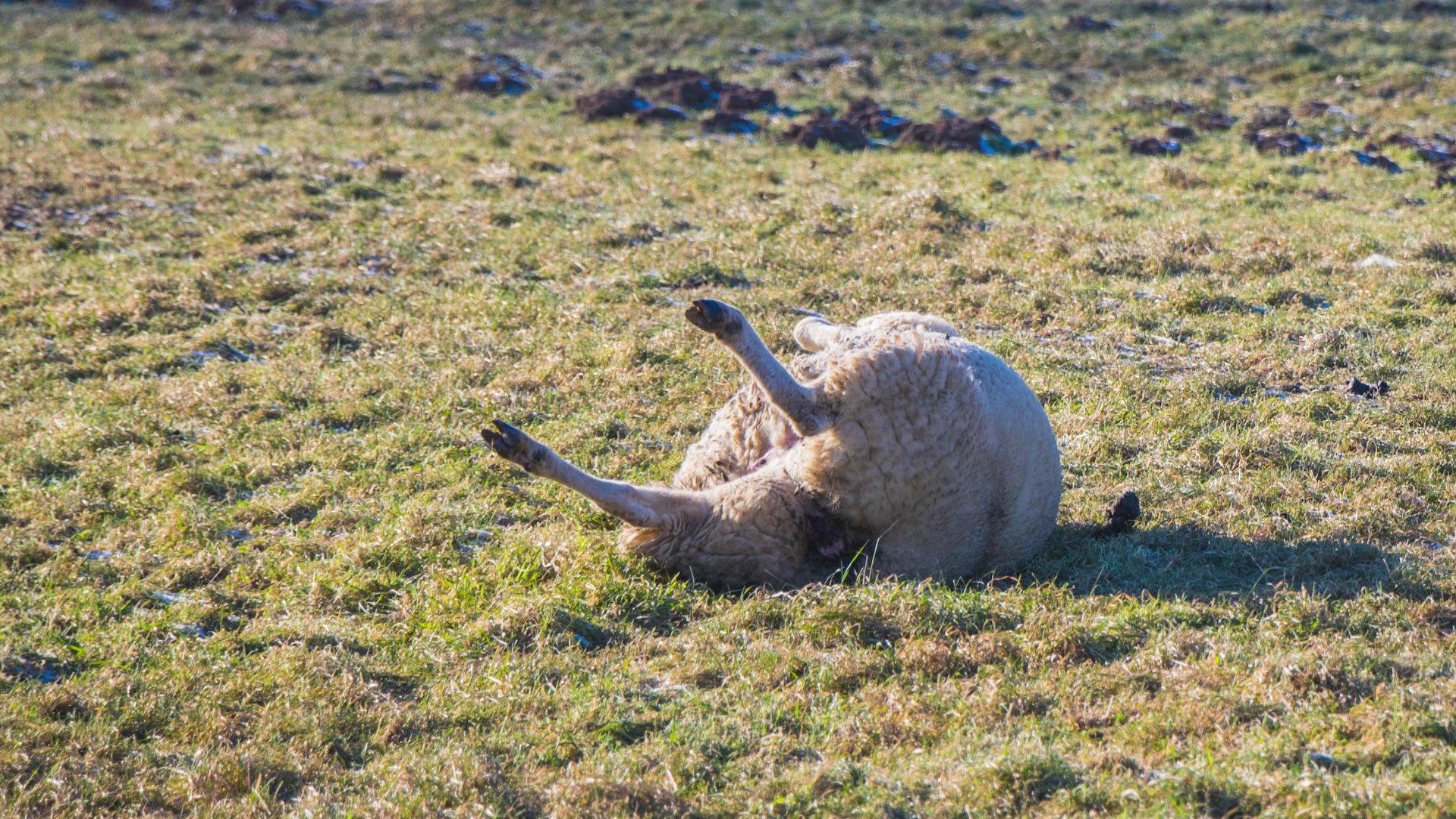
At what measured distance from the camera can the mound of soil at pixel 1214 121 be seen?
16875 millimetres

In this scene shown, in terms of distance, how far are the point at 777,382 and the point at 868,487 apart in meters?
0.58

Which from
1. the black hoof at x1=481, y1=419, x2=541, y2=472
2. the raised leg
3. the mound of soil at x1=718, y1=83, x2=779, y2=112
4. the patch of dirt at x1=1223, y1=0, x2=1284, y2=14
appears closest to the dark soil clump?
the mound of soil at x1=718, y1=83, x2=779, y2=112

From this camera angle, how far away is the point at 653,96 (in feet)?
62.1

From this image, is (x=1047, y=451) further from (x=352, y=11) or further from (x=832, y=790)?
(x=352, y=11)

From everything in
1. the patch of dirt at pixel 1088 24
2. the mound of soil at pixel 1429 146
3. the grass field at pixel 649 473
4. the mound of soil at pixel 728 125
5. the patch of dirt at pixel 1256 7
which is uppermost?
the patch of dirt at pixel 1256 7

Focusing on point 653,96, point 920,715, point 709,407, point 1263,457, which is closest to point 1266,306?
point 1263,457

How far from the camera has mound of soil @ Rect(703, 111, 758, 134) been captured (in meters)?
17.1

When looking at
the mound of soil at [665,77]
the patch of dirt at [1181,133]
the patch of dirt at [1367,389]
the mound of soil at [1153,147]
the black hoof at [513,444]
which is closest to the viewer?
the black hoof at [513,444]

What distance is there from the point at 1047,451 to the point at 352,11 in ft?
79.3

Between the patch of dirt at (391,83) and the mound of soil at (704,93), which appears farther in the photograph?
the patch of dirt at (391,83)

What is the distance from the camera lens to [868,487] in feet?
17.2

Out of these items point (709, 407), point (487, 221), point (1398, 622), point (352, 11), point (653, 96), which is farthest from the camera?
point (352, 11)

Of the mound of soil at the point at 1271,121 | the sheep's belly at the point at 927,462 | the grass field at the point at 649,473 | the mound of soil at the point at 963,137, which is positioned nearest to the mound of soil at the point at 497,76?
the grass field at the point at 649,473

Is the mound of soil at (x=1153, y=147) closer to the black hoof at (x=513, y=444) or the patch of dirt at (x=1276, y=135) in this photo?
the patch of dirt at (x=1276, y=135)
